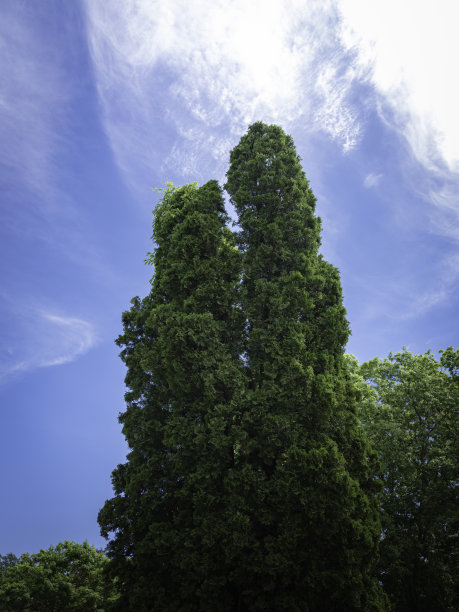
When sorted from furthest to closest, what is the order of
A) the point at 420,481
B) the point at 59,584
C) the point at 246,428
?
the point at 59,584 → the point at 420,481 → the point at 246,428

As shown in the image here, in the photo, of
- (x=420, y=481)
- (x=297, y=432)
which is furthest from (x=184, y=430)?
(x=420, y=481)

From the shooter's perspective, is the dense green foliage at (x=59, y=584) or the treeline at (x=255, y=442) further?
the dense green foliage at (x=59, y=584)

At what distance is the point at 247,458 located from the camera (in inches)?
335

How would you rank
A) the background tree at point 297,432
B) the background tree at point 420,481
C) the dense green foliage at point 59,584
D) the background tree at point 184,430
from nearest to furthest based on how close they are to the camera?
the background tree at point 297,432 → the background tree at point 184,430 → the background tree at point 420,481 → the dense green foliage at point 59,584

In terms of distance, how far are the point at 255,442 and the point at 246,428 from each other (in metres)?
0.39

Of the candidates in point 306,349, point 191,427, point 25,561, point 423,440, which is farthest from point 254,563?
point 25,561

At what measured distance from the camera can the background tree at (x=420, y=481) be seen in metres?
12.7

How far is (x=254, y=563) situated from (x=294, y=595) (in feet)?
3.08

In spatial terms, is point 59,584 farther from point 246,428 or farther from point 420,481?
point 420,481

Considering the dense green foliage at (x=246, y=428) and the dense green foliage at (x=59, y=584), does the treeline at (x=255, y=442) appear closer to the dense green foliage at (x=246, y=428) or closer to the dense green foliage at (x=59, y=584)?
the dense green foliage at (x=246, y=428)

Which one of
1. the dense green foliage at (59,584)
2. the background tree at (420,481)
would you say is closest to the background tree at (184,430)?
the background tree at (420,481)

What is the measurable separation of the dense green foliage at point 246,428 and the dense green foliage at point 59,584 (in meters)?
7.60

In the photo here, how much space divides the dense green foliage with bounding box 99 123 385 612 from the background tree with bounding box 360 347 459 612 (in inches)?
177

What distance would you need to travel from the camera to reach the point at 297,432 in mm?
8344
